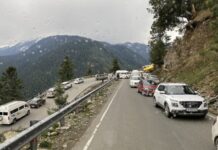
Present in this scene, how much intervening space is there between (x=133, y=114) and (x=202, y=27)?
31272 millimetres

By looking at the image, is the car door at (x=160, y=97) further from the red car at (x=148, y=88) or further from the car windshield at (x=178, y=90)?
the red car at (x=148, y=88)

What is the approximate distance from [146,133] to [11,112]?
37.4 meters

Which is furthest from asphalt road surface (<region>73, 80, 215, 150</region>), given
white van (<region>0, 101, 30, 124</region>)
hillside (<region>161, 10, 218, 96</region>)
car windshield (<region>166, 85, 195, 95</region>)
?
white van (<region>0, 101, 30, 124</region>)

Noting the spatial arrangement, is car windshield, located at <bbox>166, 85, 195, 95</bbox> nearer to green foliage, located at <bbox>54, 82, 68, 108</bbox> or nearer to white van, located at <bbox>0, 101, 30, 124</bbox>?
white van, located at <bbox>0, 101, 30, 124</bbox>

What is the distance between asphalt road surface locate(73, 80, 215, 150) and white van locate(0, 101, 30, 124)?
103 ft

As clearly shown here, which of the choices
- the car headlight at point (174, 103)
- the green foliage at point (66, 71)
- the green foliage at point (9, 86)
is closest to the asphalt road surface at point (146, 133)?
the car headlight at point (174, 103)

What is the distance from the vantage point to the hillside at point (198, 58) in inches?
1133

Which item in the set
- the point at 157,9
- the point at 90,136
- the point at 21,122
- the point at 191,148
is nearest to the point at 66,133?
the point at 90,136

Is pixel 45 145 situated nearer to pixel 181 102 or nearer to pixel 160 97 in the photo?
pixel 181 102

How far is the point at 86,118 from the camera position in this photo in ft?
57.0

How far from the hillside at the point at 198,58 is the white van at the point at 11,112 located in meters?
20.4

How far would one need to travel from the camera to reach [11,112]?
4744 cm

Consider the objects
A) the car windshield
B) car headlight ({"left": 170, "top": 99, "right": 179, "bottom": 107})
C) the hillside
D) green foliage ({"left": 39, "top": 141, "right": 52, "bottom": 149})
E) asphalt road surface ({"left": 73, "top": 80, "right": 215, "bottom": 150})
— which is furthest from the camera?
the hillside

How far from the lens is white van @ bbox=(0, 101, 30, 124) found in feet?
153
